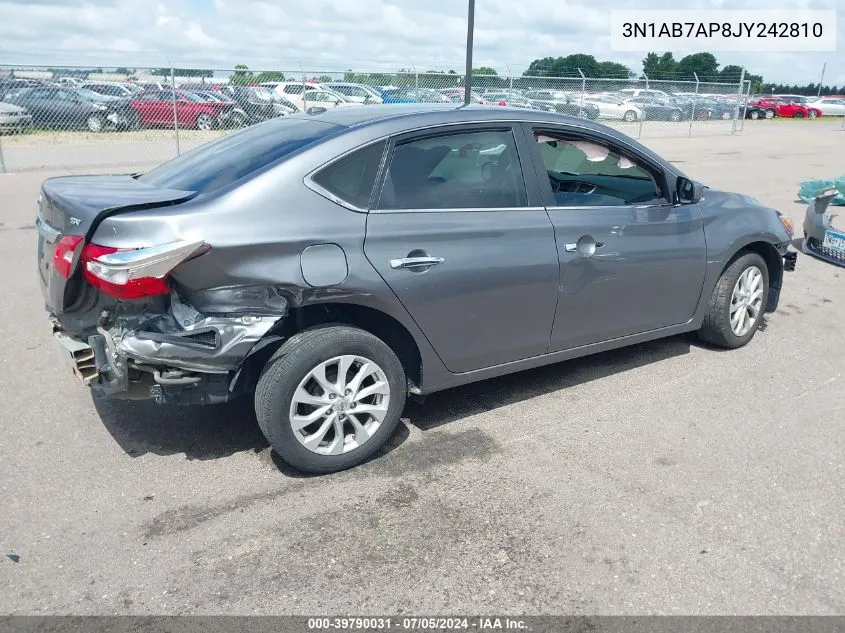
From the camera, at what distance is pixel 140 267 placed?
10.4 ft

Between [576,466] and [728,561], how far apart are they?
2.92 feet

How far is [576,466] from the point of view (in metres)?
3.75

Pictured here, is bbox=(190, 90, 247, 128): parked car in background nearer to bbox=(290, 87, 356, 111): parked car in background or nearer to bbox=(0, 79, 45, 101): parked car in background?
bbox=(290, 87, 356, 111): parked car in background

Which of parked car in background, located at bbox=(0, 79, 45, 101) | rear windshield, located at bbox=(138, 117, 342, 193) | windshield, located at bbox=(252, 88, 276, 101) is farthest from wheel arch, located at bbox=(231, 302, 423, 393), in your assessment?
windshield, located at bbox=(252, 88, 276, 101)

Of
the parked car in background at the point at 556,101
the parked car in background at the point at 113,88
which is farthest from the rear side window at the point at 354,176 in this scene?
the parked car in background at the point at 556,101

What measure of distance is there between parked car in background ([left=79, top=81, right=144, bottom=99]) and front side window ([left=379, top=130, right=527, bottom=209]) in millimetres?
15852

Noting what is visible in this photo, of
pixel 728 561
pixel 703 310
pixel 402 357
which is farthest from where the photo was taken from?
pixel 703 310

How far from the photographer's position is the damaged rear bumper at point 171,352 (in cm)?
325

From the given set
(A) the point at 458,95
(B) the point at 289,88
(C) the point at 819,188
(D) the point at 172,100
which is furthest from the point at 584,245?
(A) the point at 458,95

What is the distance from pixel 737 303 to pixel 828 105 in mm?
47807

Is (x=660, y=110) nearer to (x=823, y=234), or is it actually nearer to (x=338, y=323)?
(x=823, y=234)

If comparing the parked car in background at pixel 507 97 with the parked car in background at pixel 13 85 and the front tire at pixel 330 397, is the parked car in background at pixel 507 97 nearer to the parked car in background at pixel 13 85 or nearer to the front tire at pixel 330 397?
the parked car in background at pixel 13 85

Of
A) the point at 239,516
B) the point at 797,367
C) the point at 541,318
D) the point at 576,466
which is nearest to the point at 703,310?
the point at 797,367

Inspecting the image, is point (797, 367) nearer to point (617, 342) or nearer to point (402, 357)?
point (617, 342)
